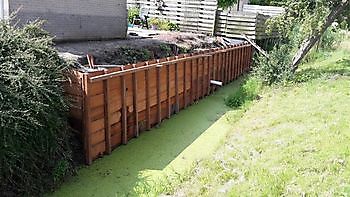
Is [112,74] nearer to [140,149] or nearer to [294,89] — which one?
[140,149]

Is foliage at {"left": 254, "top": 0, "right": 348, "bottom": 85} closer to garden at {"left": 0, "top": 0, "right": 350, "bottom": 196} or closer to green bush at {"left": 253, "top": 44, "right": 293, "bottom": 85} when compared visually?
green bush at {"left": 253, "top": 44, "right": 293, "bottom": 85}

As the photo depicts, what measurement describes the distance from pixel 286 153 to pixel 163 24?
9.70 m

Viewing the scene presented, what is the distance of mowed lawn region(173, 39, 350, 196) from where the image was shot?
3.59m

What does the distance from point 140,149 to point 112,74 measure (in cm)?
122

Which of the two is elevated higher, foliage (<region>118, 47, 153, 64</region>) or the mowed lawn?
foliage (<region>118, 47, 153, 64</region>)

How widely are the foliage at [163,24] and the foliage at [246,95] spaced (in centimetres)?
508

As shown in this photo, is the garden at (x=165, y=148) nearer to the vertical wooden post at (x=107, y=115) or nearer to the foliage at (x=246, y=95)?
the vertical wooden post at (x=107, y=115)

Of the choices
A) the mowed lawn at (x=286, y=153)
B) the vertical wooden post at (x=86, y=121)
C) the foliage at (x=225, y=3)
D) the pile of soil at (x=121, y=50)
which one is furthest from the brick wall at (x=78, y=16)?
the foliage at (x=225, y=3)

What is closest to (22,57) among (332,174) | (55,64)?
(55,64)

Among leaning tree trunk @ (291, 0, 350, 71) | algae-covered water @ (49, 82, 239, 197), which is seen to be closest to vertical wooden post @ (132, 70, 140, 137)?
algae-covered water @ (49, 82, 239, 197)

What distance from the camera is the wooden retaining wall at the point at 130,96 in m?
4.71

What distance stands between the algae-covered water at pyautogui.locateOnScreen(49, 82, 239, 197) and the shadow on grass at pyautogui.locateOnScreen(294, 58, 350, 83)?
8.13 feet

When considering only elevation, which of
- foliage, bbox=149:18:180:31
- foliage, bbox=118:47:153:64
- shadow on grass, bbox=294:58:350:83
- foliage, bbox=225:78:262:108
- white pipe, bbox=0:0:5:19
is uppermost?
white pipe, bbox=0:0:5:19

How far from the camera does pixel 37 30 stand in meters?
4.84
